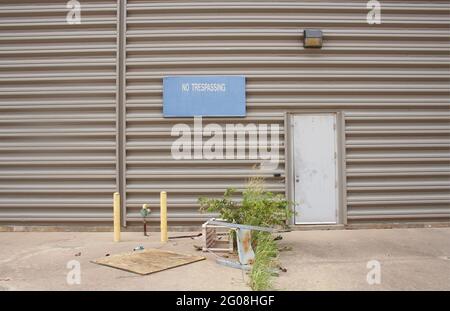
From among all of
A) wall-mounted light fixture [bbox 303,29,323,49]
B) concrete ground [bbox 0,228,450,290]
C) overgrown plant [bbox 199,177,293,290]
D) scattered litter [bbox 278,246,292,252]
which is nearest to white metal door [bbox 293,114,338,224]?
concrete ground [bbox 0,228,450,290]

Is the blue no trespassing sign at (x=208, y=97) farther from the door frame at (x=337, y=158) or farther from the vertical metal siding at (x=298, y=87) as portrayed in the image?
the door frame at (x=337, y=158)

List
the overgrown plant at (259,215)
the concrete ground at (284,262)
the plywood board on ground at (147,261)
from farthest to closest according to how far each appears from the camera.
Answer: the overgrown plant at (259,215)
the plywood board on ground at (147,261)
the concrete ground at (284,262)

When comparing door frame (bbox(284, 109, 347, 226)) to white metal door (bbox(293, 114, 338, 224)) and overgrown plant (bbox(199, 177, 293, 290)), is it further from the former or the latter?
overgrown plant (bbox(199, 177, 293, 290))

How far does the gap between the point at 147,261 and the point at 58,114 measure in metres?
4.01

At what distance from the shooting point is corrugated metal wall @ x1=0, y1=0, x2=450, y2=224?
293 inches

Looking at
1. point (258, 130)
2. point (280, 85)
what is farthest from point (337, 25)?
point (258, 130)

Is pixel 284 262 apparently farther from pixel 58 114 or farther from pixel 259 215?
pixel 58 114

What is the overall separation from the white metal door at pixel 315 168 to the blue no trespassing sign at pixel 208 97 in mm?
1254

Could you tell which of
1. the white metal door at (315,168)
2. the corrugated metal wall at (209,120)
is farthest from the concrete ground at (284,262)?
the corrugated metal wall at (209,120)

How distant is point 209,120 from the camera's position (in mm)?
7395

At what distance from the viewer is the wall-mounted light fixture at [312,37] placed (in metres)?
7.31

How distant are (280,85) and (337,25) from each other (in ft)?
5.44

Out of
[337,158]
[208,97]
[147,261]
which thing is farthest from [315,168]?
[147,261]

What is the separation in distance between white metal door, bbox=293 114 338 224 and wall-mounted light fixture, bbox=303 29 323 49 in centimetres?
138
